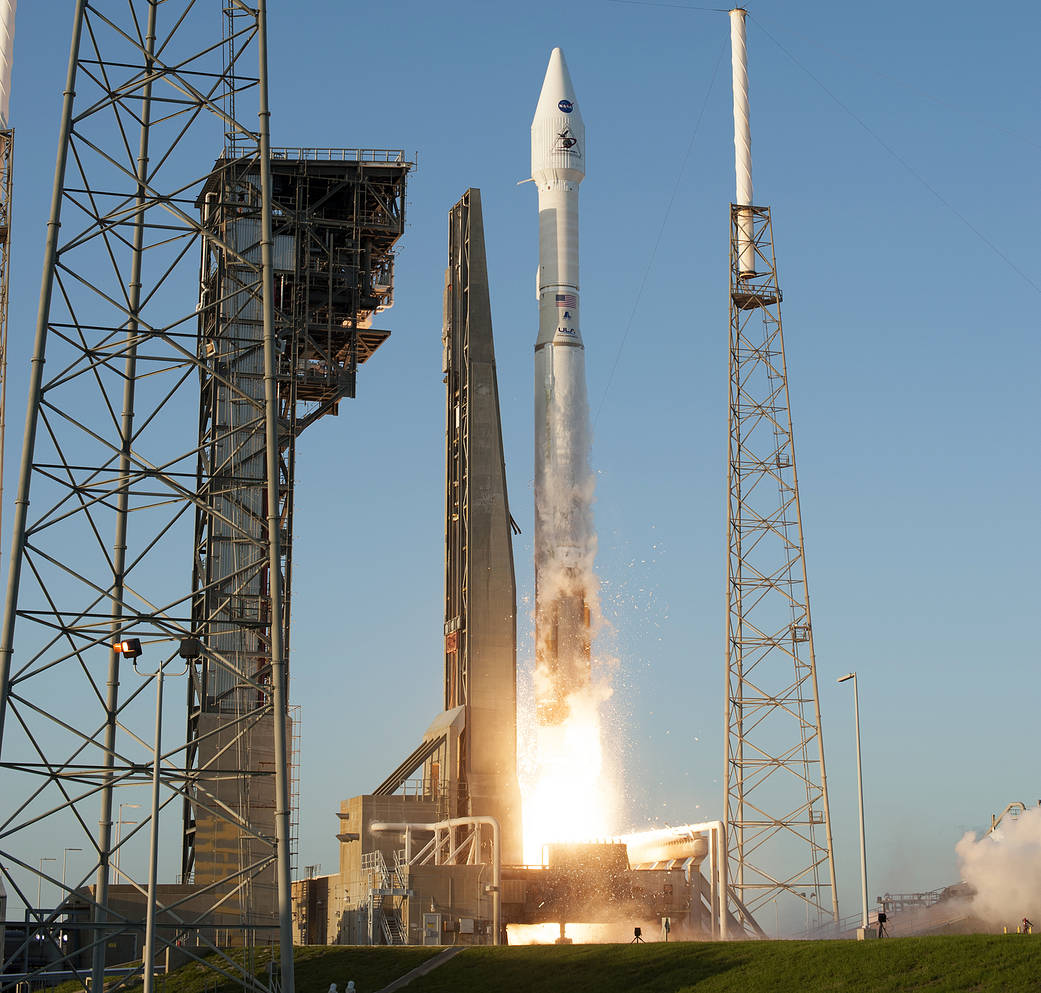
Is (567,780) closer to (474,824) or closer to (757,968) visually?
(474,824)

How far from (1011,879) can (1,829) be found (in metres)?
39.4

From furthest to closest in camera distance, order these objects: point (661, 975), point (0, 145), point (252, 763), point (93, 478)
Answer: point (0, 145), point (252, 763), point (661, 975), point (93, 478)

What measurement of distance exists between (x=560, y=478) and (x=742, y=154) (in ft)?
50.5

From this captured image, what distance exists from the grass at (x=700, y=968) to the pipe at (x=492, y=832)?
528 centimetres

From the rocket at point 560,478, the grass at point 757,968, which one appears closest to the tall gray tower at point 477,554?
the rocket at point 560,478

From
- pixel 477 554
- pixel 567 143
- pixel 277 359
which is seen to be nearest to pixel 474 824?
pixel 477 554

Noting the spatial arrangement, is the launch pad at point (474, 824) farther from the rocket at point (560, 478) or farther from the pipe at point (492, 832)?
the rocket at point (560, 478)

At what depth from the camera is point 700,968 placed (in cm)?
3759

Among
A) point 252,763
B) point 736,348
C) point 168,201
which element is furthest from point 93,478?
point 736,348

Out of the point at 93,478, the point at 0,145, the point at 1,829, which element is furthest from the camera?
the point at 0,145

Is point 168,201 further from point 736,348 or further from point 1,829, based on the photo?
point 736,348

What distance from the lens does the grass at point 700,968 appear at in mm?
31016

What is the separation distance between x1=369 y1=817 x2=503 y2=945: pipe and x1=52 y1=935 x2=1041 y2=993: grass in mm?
5277

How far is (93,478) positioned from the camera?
31016mm
